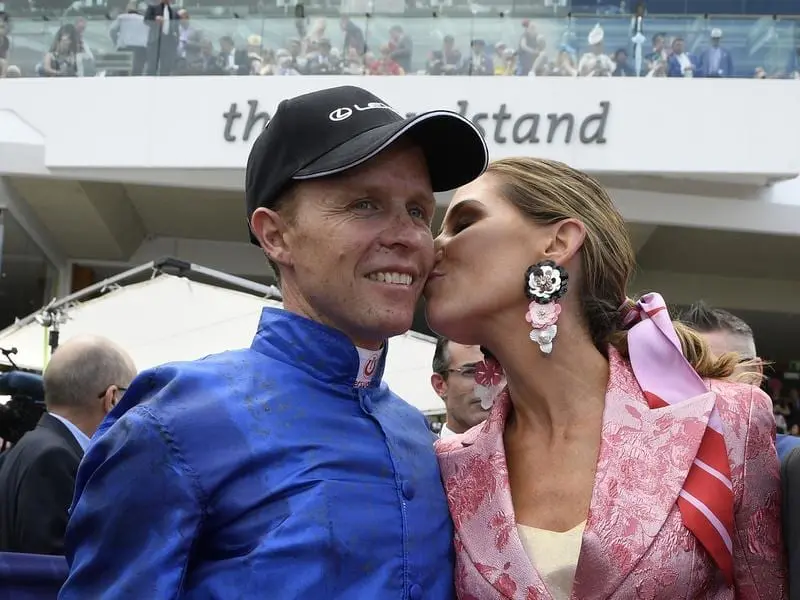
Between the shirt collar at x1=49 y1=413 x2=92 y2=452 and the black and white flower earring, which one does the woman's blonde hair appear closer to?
the black and white flower earring

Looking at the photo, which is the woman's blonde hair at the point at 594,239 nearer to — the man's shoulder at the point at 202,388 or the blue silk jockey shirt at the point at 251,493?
the blue silk jockey shirt at the point at 251,493

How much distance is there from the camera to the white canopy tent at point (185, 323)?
6.98 m

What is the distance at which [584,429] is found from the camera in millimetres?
2092

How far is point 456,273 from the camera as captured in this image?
2.20 metres

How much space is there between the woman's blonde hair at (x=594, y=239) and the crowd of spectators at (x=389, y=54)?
393 inches

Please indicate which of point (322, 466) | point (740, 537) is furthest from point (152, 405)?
point (740, 537)

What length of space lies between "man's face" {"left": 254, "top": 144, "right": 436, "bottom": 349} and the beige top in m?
0.48

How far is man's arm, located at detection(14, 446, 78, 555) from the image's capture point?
11.1 feet

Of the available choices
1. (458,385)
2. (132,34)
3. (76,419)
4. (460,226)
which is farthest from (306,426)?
(132,34)

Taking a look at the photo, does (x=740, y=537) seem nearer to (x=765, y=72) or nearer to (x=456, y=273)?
(x=456, y=273)

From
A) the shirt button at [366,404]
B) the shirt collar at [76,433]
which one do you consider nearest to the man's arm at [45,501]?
the shirt collar at [76,433]

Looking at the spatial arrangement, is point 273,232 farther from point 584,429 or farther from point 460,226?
point 584,429

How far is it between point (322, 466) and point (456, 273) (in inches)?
23.9

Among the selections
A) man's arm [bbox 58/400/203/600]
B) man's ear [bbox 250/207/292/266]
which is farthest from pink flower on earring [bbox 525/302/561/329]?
man's arm [bbox 58/400/203/600]
